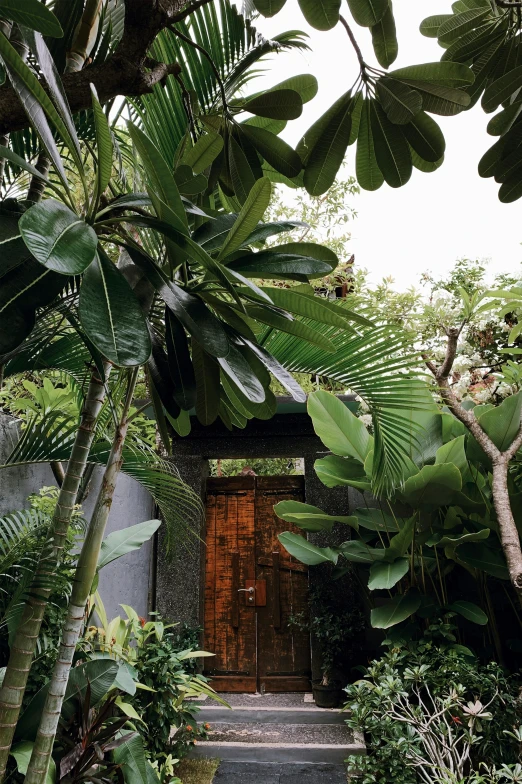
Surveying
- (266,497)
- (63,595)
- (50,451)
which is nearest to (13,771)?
(63,595)

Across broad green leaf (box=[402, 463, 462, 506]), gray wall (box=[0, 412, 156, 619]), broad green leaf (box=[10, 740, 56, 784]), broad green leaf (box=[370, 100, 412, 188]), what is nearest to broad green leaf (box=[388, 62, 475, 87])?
broad green leaf (box=[370, 100, 412, 188])

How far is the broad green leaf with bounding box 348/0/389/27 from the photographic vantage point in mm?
1116

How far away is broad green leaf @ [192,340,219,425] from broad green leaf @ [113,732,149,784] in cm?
199

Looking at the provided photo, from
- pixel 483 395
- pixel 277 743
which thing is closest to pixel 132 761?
pixel 277 743

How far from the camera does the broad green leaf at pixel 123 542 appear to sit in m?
2.93

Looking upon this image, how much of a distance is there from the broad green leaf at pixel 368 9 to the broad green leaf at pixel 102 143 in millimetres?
541

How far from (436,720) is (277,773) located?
1.14 metres

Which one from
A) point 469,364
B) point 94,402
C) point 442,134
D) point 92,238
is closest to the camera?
point 92,238

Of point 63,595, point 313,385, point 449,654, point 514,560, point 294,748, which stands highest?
point 313,385

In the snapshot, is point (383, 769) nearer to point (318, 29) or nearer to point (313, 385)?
point (318, 29)

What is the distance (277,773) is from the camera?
11.6 feet

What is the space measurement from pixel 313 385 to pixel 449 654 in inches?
130

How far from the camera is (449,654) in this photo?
3.43 meters

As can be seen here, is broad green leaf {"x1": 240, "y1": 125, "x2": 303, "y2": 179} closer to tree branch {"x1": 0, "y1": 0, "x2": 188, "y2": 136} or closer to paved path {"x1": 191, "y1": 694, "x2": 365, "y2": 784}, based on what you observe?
tree branch {"x1": 0, "y1": 0, "x2": 188, "y2": 136}
